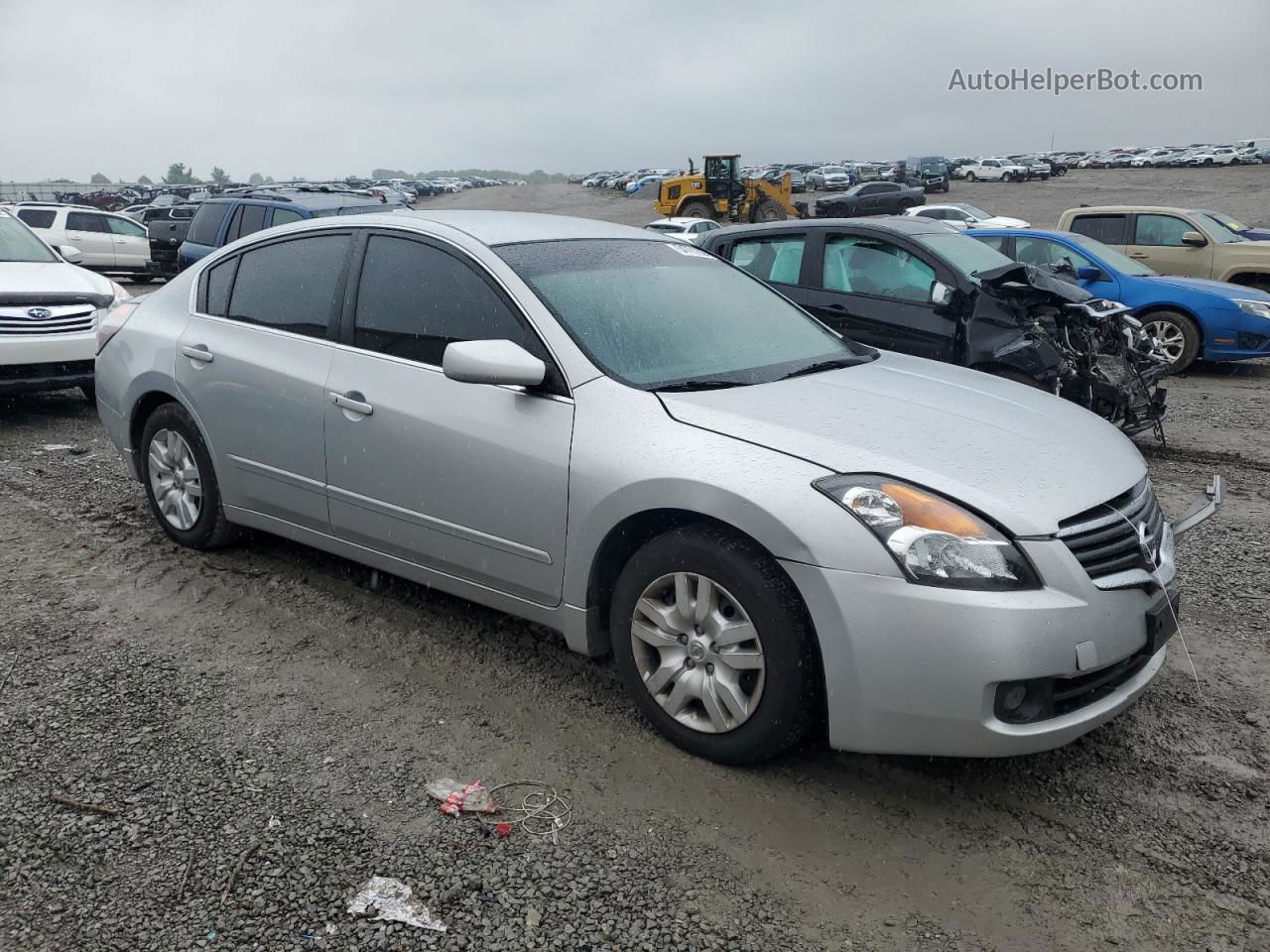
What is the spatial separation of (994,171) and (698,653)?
2337 inches

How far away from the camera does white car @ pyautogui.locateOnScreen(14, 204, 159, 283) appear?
20234mm

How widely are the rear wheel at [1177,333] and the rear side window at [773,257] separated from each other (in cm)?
452

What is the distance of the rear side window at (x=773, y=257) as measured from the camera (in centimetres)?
805

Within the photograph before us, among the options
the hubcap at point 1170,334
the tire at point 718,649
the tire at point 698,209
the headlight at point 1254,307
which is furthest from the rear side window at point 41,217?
the tire at point 718,649

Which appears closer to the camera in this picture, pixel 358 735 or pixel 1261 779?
pixel 1261 779

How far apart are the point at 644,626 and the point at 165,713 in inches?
65.6

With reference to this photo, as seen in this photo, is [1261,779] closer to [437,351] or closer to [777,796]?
[777,796]

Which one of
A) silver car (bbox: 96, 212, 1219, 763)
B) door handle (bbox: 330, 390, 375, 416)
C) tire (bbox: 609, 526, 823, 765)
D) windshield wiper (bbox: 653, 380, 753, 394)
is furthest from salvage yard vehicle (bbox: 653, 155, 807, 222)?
tire (bbox: 609, 526, 823, 765)

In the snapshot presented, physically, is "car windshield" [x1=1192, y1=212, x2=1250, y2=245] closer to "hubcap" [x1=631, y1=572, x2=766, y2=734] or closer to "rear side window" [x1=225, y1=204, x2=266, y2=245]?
"rear side window" [x1=225, y1=204, x2=266, y2=245]

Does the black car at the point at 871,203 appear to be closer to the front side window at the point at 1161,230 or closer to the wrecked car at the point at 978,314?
the front side window at the point at 1161,230

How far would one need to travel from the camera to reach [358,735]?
3.41m

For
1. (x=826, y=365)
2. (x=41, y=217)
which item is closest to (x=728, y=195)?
(x=41, y=217)

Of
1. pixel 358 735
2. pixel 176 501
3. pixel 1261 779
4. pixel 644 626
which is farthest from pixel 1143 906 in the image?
pixel 176 501

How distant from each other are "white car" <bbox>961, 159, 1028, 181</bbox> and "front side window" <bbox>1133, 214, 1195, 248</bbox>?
46.0m
